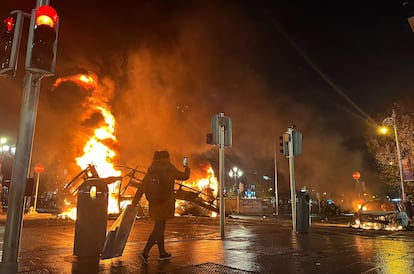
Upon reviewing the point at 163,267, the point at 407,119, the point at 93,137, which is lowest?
the point at 163,267

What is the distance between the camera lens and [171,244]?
7836 millimetres

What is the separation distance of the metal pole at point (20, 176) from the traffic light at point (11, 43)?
24cm

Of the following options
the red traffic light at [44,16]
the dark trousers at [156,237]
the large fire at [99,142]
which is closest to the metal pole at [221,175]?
the dark trousers at [156,237]

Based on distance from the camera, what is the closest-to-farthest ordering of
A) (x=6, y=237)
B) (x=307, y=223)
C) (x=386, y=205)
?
(x=6, y=237), (x=307, y=223), (x=386, y=205)

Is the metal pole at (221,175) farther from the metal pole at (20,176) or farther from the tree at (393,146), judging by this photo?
the tree at (393,146)

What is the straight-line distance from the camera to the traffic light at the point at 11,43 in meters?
4.58

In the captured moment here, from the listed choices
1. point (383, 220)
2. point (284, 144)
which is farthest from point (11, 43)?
point (383, 220)

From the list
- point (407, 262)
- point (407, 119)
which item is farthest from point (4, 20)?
point (407, 119)

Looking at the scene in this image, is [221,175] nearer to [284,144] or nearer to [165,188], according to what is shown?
[284,144]

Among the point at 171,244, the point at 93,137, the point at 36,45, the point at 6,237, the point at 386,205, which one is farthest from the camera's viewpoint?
the point at 93,137

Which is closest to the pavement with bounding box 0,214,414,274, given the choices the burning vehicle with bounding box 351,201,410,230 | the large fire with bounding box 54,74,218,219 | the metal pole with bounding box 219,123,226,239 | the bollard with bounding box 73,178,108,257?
the bollard with bounding box 73,178,108,257

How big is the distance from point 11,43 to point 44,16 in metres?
0.58

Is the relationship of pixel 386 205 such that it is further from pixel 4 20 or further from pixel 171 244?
pixel 4 20

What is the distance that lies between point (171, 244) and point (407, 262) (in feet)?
15.4
